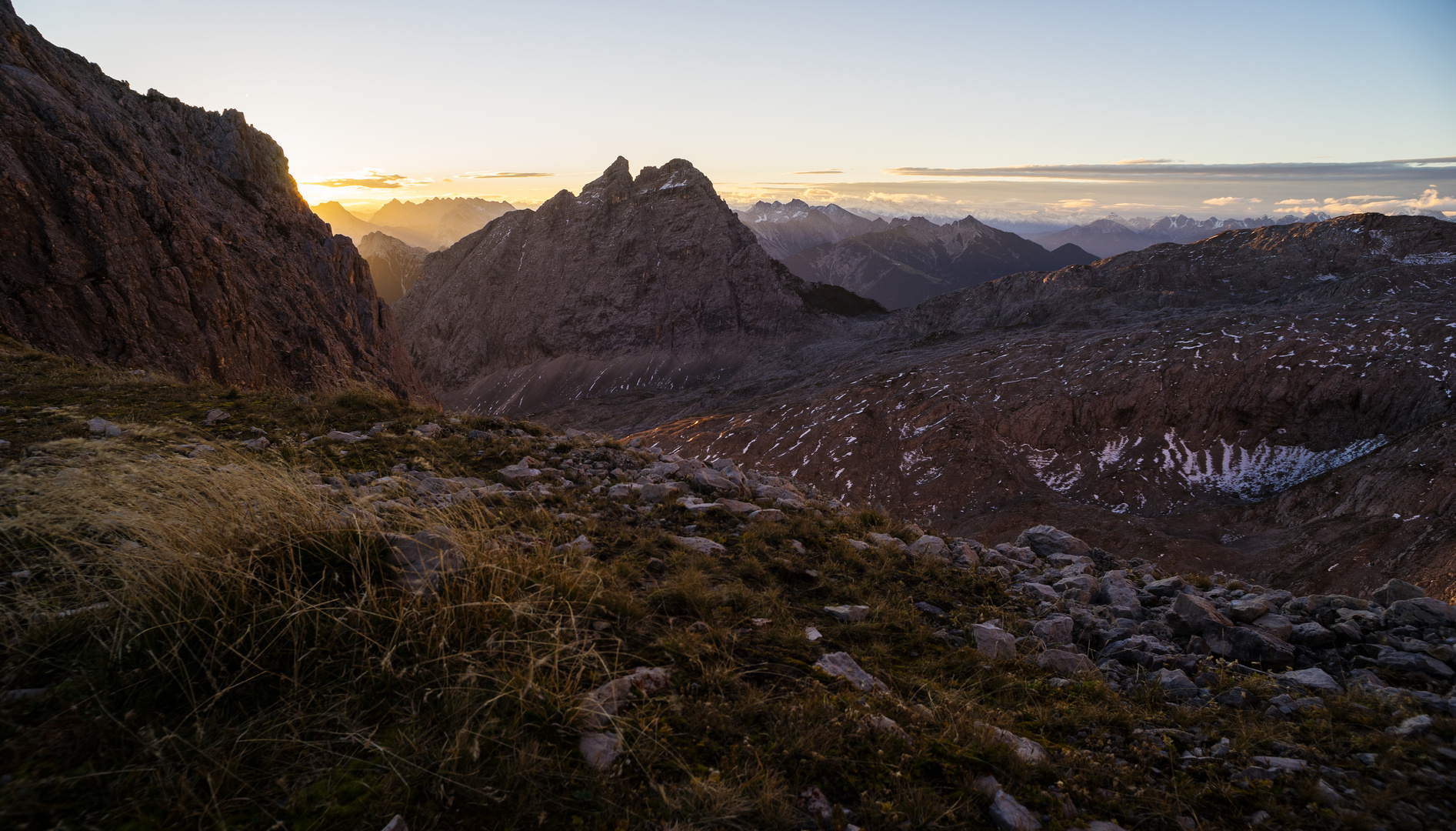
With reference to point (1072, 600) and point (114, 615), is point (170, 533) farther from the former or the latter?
point (1072, 600)

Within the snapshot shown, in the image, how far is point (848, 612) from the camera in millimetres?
5809

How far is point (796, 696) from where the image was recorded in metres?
4.05

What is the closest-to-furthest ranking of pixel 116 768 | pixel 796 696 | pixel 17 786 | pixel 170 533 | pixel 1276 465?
pixel 17 786 → pixel 116 768 → pixel 170 533 → pixel 796 696 → pixel 1276 465

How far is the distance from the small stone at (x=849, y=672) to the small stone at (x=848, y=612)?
1.02 m

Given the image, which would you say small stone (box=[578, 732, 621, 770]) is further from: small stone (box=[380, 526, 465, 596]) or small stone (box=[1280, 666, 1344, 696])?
small stone (box=[1280, 666, 1344, 696])

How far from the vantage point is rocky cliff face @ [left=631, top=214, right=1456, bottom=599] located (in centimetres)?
4862

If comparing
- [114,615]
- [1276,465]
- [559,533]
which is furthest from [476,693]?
[1276,465]

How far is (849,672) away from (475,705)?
248cm

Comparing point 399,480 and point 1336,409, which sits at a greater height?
point 399,480

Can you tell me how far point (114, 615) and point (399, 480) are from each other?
332cm

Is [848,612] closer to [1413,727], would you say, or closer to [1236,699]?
[1236,699]

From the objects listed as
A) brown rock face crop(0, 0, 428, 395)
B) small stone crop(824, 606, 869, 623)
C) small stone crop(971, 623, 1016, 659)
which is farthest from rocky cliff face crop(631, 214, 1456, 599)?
brown rock face crop(0, 0, 428, 395)

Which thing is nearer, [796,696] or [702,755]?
[702,755]

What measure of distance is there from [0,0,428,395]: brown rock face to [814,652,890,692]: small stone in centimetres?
3016
